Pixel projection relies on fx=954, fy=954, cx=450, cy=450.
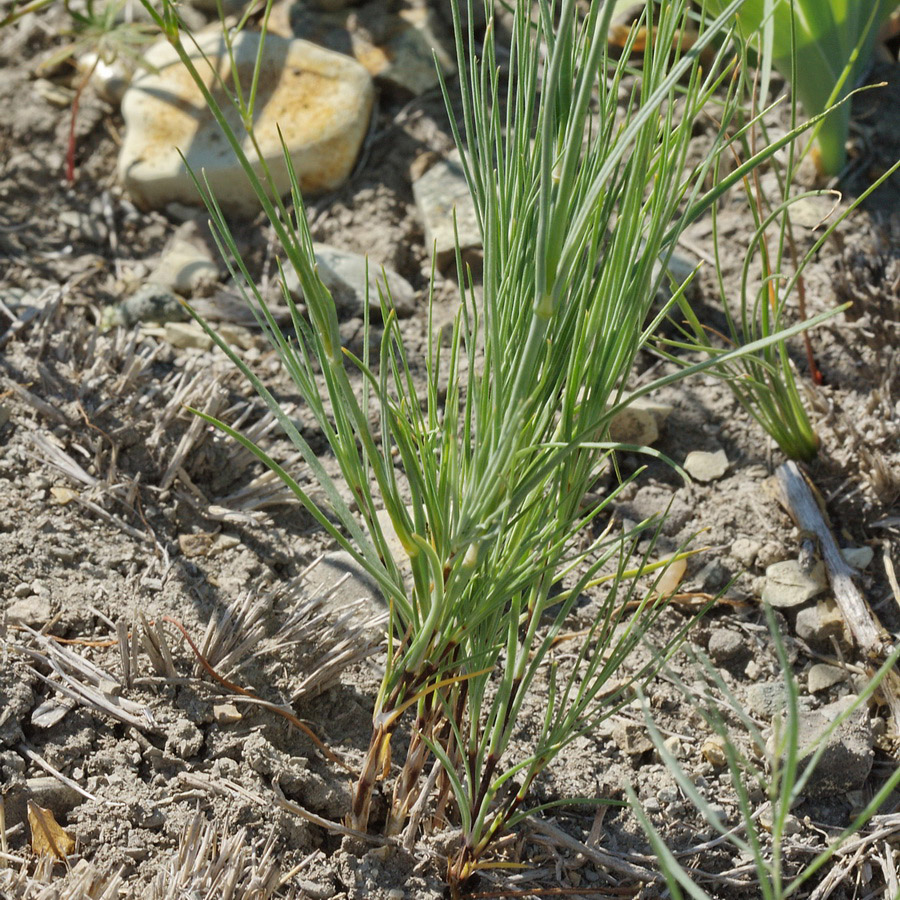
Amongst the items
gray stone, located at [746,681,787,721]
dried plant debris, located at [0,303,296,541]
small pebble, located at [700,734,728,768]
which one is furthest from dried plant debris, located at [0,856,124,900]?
gray stone, located at [746,681,787,721]

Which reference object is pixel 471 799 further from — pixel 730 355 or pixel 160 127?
pixel 160 127

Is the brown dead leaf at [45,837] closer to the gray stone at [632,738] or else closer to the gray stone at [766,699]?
the gray stone at [632,738]

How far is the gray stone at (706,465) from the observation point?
176cm

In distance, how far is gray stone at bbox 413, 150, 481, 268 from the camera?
2152 millimetres

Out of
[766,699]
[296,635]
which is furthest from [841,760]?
[296,635]

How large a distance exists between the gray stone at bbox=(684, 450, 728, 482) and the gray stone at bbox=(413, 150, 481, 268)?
0.69 metres

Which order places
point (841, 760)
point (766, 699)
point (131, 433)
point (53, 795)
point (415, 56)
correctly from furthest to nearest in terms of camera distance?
point (415, 56) → point (131, 433) → point (766, 699) → point (841, 760) → point (53, 795)

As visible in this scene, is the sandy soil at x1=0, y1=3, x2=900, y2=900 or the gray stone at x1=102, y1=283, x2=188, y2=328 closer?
the sandy soil at x1=0, y1=3, x2=900, y2=900

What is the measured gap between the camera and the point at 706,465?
5.81 ft

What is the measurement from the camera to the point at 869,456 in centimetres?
164

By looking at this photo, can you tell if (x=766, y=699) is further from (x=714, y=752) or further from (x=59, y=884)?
(x=59, y=884)

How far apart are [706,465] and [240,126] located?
1496mm

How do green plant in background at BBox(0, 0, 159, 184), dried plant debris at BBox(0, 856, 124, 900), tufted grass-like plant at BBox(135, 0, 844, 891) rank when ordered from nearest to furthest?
1. tufted grass-like plant at BBox(135, 0, 844, 891)
2. dried plant debris at BBox(0, 856, 124, 900)
3. green plant in background at BBox(0, 0, 159, 184)

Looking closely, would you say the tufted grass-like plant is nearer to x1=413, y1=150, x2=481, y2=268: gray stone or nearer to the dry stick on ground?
the dry stick on ground
